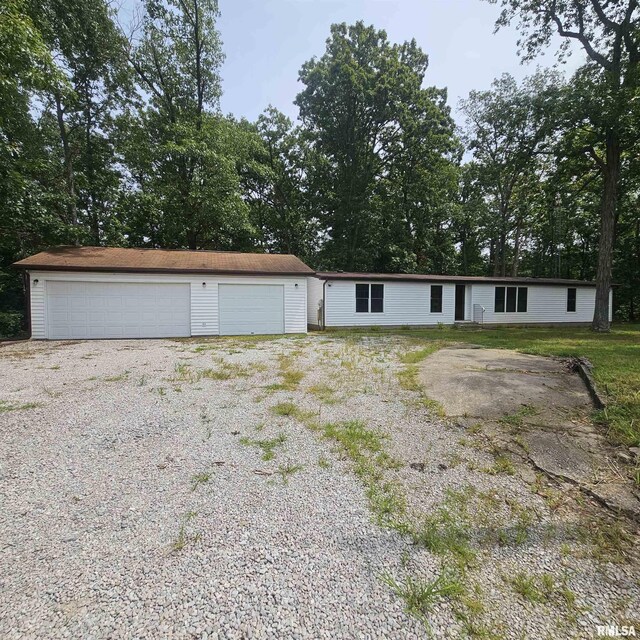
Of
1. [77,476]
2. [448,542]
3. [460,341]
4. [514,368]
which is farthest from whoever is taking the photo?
[460,341]

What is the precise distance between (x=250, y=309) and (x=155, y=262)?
3.74 m

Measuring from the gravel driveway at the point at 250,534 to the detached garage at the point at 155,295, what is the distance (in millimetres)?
7488

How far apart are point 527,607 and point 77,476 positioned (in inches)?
122

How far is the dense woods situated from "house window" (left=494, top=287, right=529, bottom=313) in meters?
3.23

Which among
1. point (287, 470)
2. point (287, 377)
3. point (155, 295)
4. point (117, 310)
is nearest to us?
point (287, 470)

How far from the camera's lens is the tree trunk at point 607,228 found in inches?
526

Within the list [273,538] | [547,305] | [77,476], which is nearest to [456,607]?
[273,538]

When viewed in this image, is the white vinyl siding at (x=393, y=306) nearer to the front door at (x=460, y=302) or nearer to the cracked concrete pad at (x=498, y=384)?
the front door at (x=460, y=302)

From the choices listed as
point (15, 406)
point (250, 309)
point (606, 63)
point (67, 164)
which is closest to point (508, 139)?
point (606, 63)

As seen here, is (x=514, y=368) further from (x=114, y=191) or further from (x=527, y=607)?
(x=114, y=191)

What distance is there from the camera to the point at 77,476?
2.66 m

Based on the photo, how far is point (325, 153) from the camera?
2280 centimetres

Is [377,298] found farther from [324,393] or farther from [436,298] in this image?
[324,393]

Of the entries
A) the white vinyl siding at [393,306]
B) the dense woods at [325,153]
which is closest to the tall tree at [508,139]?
the dense woods at [325,153]
